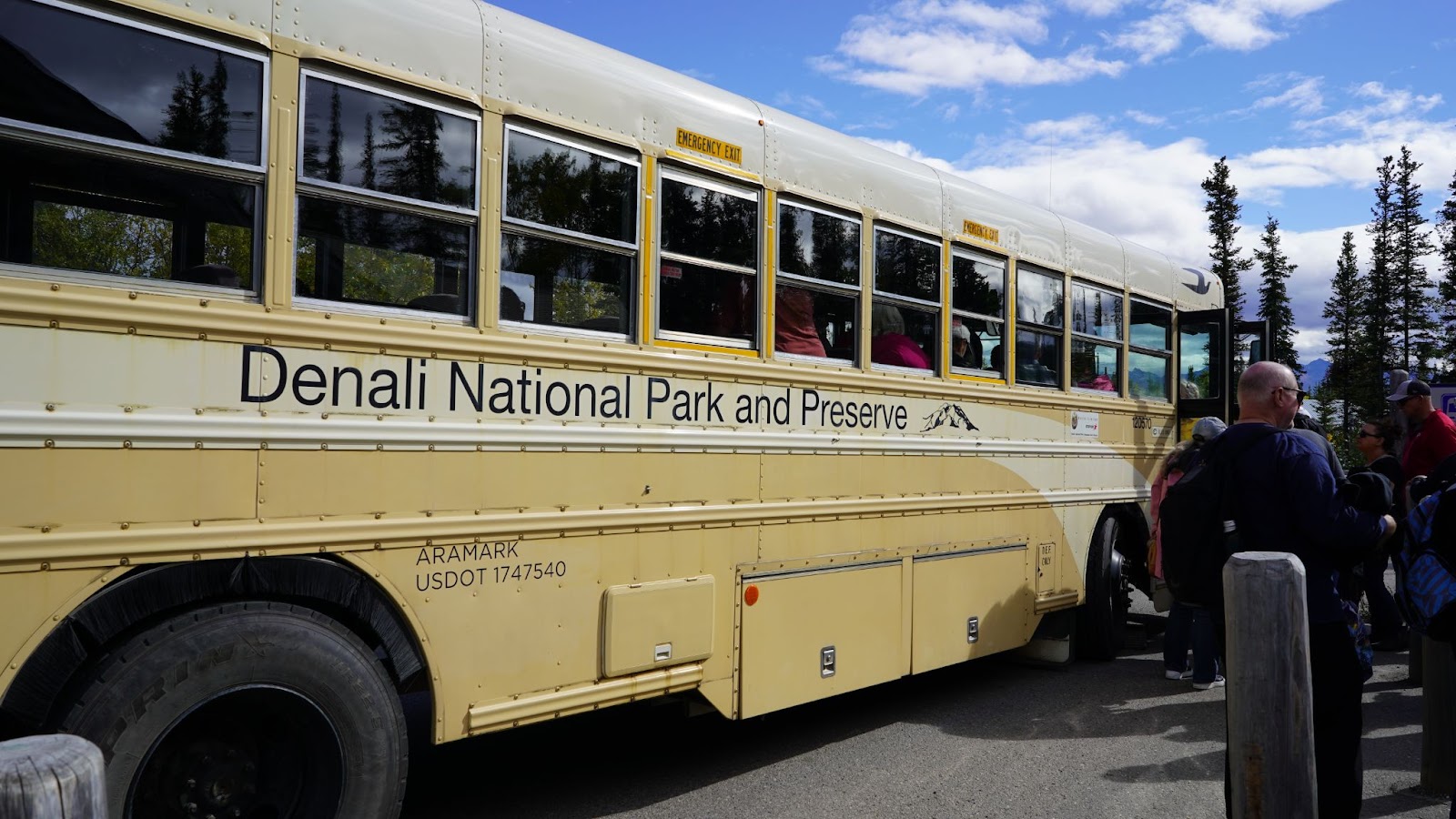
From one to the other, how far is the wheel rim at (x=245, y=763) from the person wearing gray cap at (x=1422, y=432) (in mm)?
6546

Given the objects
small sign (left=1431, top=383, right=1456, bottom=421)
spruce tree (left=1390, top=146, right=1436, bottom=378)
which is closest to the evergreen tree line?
spruce tree (left=1390, top=146, right=1436, bottom=378)

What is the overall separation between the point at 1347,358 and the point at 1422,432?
189ft

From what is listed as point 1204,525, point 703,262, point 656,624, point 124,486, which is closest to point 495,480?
point 656,624

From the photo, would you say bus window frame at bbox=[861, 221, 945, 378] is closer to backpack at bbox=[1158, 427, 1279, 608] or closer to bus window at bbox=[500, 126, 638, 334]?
bus window at bbox=[500, 126, 638, 334]

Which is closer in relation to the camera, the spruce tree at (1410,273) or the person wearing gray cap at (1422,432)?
the person wearing gray cap at (1422,432)

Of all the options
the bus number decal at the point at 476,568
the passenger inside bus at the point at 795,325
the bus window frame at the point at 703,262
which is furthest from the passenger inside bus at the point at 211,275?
the passenger inside bus at the point at 795,325

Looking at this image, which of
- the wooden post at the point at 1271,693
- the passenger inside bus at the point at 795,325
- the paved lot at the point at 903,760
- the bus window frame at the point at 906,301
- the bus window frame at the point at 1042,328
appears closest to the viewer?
the wooden post at the point at 1271,693

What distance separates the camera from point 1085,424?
A: 6934 millimetres

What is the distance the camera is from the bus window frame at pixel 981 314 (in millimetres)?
5785

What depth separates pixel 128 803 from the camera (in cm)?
287

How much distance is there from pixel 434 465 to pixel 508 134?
119 cm

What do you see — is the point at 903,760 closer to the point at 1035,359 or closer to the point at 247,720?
the point at 1035,359

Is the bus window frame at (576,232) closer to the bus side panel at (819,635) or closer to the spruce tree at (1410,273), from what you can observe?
the bus side panel at (819,635)

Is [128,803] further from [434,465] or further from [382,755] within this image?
[434,465]
